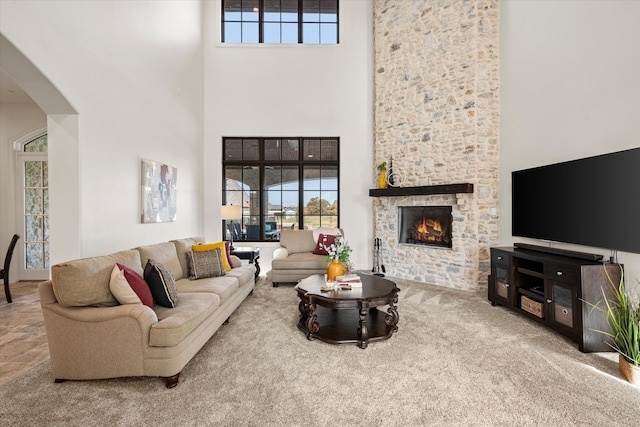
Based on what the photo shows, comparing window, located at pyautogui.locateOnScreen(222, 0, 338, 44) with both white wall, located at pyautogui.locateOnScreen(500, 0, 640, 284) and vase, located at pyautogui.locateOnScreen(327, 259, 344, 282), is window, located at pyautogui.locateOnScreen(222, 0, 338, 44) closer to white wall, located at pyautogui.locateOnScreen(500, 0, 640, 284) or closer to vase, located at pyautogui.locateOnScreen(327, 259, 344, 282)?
white wall, located at pyautogui.locateOnScreen(500, 0, 640, 284)

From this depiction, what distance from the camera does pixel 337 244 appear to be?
359 centimetres

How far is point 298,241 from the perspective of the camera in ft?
18.9

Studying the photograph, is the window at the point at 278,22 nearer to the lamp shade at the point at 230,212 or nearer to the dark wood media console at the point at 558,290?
the lamp shade at the point at 230,212

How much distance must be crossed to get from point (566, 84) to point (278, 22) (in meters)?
5.34

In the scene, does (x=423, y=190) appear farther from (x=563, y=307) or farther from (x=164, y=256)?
(x=164, y=256)

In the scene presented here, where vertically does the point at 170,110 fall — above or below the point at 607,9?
below

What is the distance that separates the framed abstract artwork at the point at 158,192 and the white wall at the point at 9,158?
9.02 ft

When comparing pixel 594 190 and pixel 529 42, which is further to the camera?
pixel 529 42

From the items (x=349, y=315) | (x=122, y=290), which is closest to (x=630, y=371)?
(x=349, y=315)

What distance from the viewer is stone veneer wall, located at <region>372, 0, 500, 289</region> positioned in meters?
4.90

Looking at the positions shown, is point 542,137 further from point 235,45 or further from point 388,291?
point 235,45

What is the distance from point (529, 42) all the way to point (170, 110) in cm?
509

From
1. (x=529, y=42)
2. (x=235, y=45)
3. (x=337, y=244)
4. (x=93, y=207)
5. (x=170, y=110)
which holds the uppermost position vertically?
(x=235, y=45)

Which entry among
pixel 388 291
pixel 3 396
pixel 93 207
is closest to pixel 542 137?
pixel 388 291
